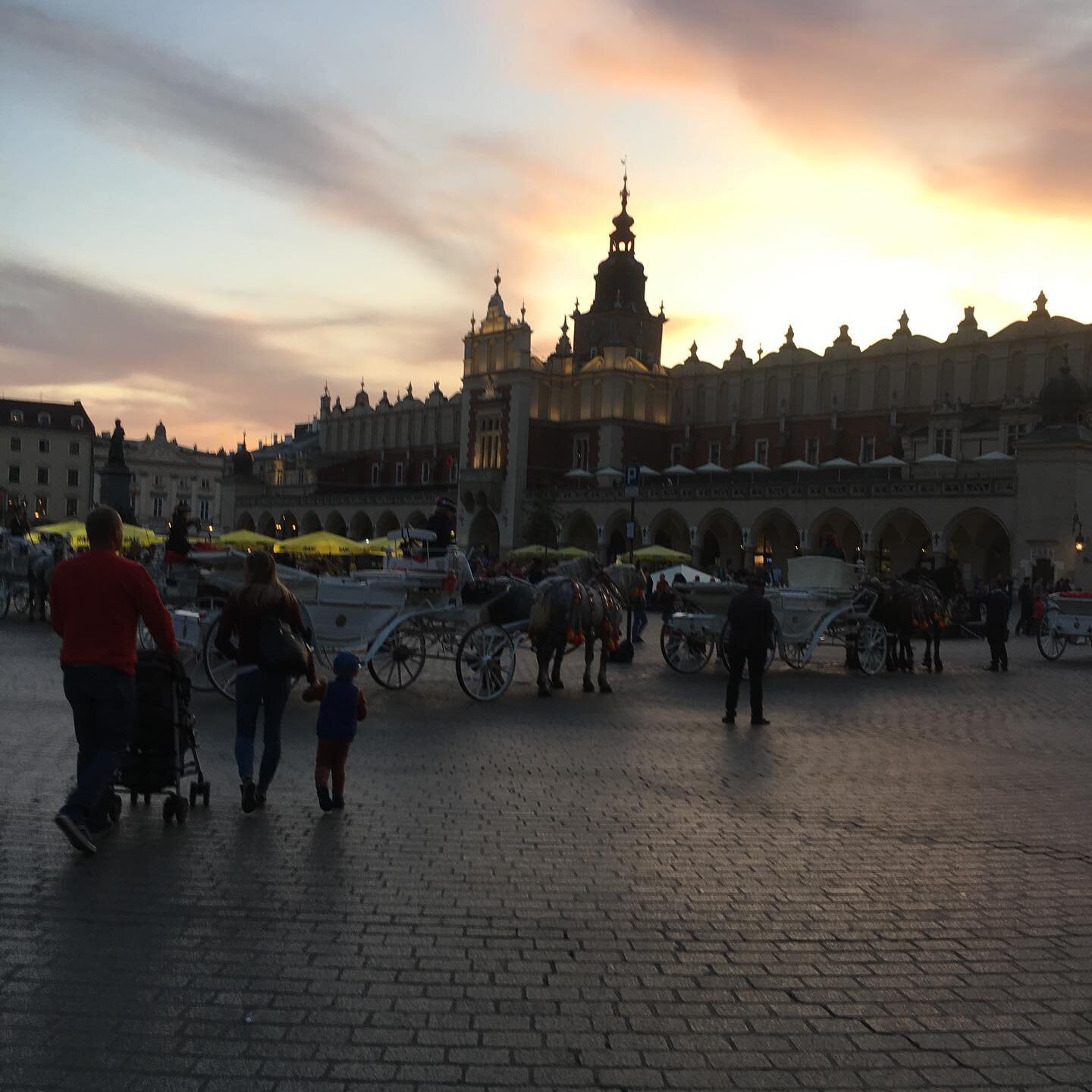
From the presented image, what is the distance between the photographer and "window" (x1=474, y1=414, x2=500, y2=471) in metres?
69.7

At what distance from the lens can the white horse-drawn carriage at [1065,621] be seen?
21.6m

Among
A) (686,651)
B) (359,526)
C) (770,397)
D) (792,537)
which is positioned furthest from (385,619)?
(359,526)

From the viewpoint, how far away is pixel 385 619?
13625mm

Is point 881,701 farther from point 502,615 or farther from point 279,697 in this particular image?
point 279,697

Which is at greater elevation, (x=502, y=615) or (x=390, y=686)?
(x=502, y=615)

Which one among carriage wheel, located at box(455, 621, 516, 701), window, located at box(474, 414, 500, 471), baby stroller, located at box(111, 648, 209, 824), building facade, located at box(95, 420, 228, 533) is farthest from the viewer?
building facade, located at box(95, 420, 228, 533)

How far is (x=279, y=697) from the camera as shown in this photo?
7902mm

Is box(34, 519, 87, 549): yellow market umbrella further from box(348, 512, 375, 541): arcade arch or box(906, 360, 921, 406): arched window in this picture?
box(348, 512, 375, 541): arcade arch

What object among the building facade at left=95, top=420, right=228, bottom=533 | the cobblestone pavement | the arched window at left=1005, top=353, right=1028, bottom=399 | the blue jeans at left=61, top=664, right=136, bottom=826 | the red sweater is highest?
the arched window at left=1005, top=353, right=1028, bottom=399

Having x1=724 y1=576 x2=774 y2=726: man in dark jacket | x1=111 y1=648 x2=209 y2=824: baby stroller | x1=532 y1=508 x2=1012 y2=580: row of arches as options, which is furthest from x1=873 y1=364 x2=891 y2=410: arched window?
x1=111 y1=648 x2=209 y2=824: baby stroller

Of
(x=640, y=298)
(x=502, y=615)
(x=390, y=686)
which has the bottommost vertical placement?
(x=390, y=686)

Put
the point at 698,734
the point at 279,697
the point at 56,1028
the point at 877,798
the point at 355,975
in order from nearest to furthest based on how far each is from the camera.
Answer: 1. the point at 56,1028
2. the point at 355,975
3. the point at 279,697
4. the point at 877,798
5. the point at 698,734

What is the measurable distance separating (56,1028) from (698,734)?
8368 mm

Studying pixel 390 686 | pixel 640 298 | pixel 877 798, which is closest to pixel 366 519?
pixel 640 298
